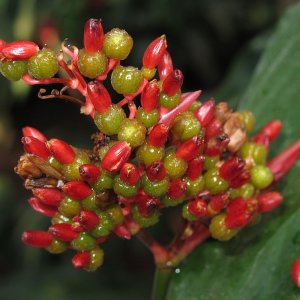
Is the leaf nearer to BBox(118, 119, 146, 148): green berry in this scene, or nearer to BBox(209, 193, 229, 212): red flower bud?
BBox(209, 193, 229, 212): red flower bud

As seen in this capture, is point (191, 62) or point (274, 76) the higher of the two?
point (274, 76)

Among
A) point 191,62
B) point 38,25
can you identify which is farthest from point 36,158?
point 191,62

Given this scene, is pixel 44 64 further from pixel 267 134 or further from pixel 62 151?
pixel 267 134

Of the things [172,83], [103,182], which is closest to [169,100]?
[172,83]

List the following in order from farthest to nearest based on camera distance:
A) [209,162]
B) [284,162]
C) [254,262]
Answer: [284,162] < [254,262] < [209,162]

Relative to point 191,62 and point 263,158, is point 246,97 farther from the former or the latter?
point 191,62

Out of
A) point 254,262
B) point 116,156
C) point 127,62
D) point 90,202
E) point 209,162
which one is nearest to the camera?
point 116,156

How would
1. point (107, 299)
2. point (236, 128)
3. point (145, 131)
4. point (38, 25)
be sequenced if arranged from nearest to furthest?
point (145, 131)
point (236, 128)
point (107, 299)
point (38, 25)
